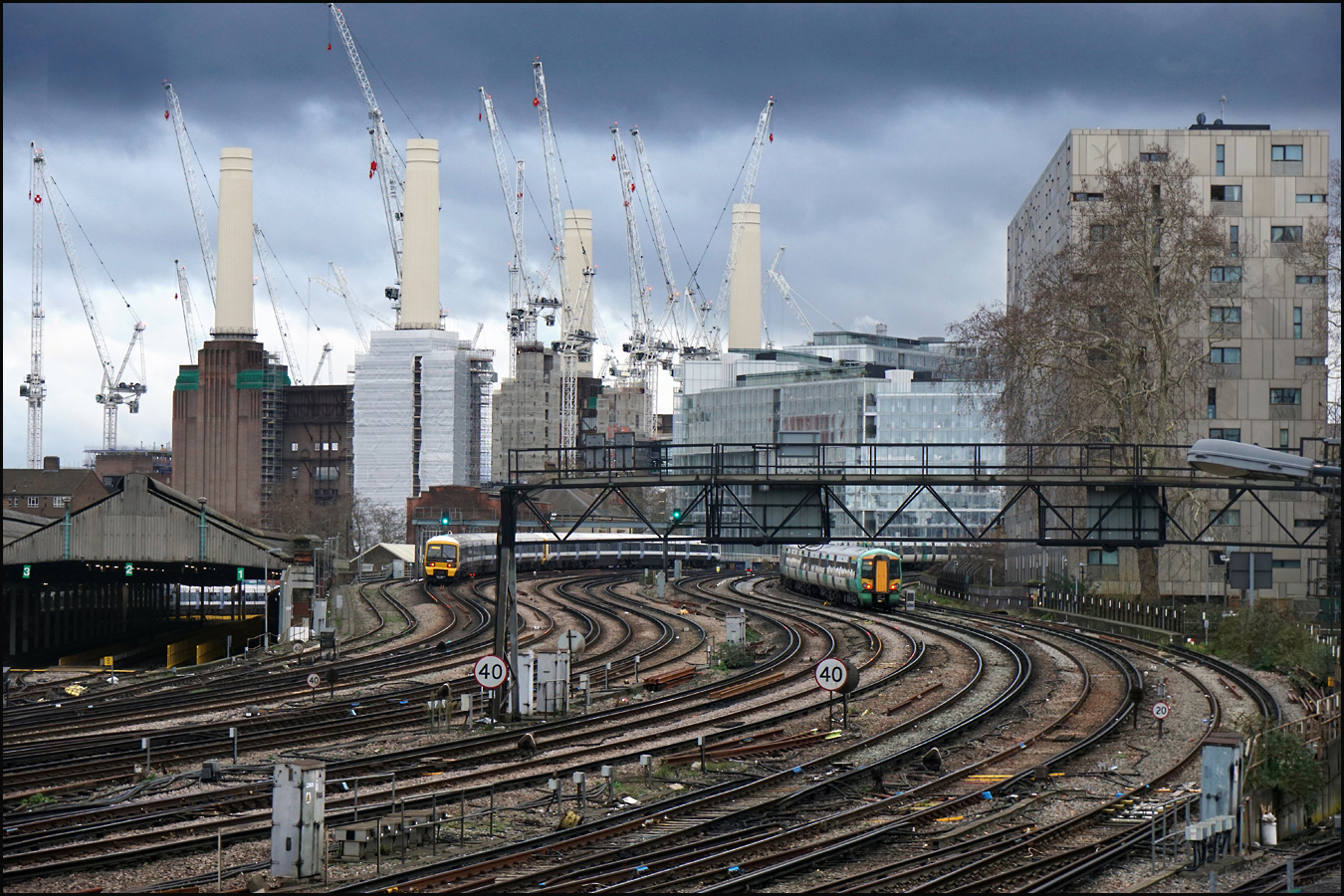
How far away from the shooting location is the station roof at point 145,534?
52938 millimetres

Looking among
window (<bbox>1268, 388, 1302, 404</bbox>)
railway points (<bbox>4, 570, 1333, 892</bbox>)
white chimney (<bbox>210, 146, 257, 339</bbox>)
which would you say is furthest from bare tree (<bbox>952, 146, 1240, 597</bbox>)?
white chimney (<bbox>210, 146, 257, 339</bbox>)

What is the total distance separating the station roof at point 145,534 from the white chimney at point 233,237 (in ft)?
393

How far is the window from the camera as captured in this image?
65.2 metres

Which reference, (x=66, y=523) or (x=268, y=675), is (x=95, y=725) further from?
(x=66, y=523)

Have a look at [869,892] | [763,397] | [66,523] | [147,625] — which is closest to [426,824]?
[869,892]

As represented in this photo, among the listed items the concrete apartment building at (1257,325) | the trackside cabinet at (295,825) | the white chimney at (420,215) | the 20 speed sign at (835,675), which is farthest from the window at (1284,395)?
the white chimney at (420,215)

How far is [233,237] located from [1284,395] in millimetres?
131368

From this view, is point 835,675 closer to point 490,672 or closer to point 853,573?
point 490,672

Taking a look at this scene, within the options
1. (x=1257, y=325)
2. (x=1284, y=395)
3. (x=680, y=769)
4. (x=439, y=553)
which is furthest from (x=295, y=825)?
(x=439, y=553)

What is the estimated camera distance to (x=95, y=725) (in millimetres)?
32250

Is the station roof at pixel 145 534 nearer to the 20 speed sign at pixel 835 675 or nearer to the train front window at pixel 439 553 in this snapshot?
the train front window at pixel 439 553

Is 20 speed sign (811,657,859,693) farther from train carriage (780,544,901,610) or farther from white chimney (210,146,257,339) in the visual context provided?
white chimney (210,146,257,339)

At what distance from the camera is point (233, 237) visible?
16850cm

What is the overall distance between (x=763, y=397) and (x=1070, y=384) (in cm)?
12491
